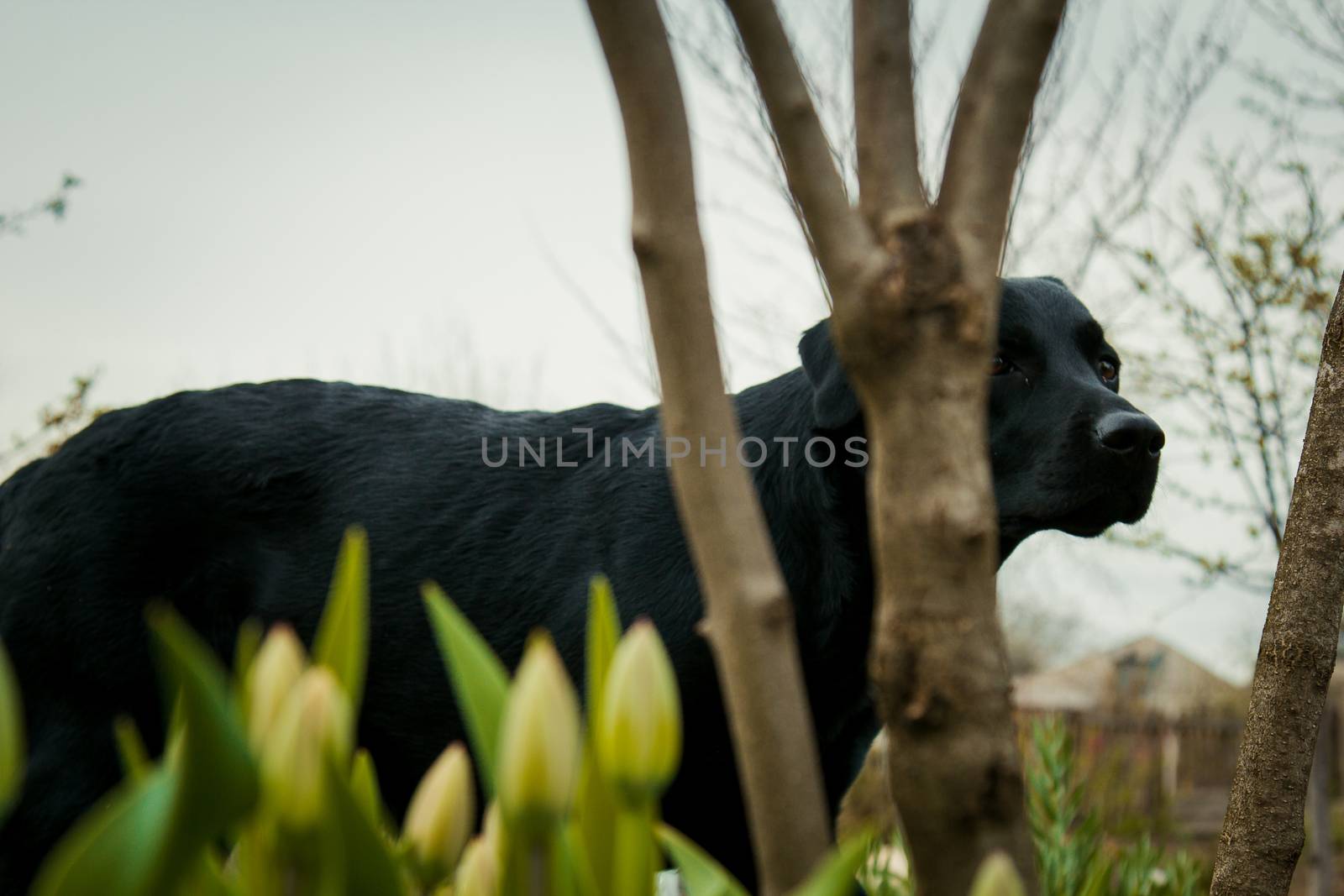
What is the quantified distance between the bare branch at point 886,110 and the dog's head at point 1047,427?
1491 millimetres

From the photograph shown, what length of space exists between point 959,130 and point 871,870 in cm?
336

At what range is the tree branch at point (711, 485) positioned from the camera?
1052mm

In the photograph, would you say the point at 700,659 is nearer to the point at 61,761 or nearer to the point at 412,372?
the point at 61,761

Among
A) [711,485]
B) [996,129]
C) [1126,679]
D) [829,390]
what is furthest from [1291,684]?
[1126,679]

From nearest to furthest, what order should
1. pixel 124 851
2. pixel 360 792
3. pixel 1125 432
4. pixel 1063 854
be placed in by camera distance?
1. pixel 124 851
2. pixel 360 792
3. pixel 1125 432
4. pixel 1063 854

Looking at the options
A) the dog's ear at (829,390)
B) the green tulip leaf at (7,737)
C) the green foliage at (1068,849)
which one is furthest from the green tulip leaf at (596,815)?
the green foliage at (1068,849)

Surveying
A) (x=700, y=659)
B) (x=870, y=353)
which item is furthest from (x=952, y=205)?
(x=700, y=659)

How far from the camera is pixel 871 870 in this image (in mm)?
4031

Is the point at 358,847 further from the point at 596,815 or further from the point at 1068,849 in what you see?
the point at 1068,849

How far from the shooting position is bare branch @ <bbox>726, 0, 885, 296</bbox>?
3.73 feet

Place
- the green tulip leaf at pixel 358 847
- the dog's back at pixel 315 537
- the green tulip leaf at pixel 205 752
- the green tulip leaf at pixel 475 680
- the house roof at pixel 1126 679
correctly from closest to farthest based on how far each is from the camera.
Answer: the green tulip leaf at pixel 205 752
the green tulip leaf at pixel 358 847
the green tulip leaf at pixel 475 680
the dog's back at pixel 315 537
the house roof at pixel 1126 679

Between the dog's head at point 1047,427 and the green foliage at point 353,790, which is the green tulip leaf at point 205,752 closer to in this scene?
the green foliage at point 353,790

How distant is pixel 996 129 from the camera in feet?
3.78

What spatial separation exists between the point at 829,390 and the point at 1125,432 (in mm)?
654
